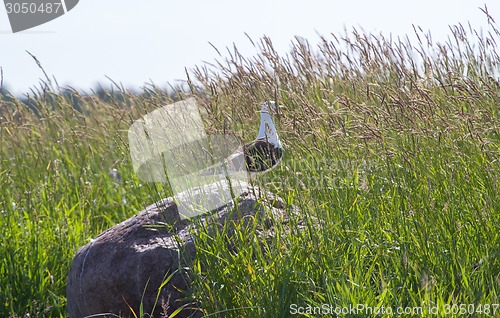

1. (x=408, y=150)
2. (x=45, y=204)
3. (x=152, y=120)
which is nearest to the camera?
(x=408, y=150)

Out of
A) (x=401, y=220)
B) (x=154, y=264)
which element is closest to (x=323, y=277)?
(x=401, y=220)

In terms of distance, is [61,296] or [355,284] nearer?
[355,284]

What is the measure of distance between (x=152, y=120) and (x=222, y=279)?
3.76 feet

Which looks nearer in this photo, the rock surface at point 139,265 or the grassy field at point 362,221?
the grassy field at point 362,221

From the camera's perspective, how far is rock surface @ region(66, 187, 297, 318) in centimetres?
366

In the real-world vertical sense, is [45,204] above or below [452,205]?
above

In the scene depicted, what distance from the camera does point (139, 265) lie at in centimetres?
375

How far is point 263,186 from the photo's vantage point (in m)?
3.63

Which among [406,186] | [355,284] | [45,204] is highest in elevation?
[45,204]

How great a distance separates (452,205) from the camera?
320cm

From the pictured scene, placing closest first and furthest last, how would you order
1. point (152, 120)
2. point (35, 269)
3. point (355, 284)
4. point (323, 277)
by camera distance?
point (355, 284), point (323, 277), point (152, 120), point (35, 269)

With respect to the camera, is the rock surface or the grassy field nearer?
the grassy field

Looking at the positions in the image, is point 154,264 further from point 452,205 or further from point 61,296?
point 452,205

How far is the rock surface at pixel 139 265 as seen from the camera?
3.66 m
